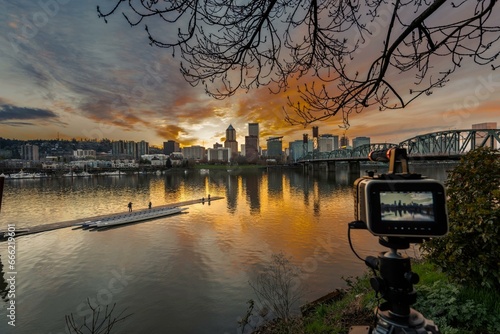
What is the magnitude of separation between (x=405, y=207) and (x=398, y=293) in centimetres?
47

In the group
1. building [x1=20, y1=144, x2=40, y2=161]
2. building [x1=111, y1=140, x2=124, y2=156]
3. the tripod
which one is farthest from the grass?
building [x1=20, y1=144, x2=40, y2=161]

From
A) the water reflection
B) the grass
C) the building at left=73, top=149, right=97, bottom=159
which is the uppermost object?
the building at left=73, top=149, right=97, bottom=159

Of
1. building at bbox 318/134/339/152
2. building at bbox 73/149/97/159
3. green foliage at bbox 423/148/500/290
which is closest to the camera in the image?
green foliage at bbox 423/148/500/290

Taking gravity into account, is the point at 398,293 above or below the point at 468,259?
above

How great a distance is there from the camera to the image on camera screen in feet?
4.43

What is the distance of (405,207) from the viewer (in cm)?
137

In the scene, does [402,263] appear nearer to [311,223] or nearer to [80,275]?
[80,275]

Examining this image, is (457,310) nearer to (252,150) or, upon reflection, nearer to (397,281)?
(397,281)

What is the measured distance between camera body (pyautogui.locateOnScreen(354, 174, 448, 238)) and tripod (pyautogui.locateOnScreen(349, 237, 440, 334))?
0.08 metres

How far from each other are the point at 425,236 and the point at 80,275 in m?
13.9

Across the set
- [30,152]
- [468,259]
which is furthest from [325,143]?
[30,152]

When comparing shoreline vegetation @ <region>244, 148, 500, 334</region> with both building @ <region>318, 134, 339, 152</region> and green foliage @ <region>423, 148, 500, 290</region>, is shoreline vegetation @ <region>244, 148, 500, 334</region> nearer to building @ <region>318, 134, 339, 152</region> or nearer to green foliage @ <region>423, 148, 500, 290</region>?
green foliage @ <region>423, 148, 500, 290</region>

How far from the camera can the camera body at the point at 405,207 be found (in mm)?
1347

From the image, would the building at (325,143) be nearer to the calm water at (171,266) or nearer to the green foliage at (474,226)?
the calm water at (171,266)
